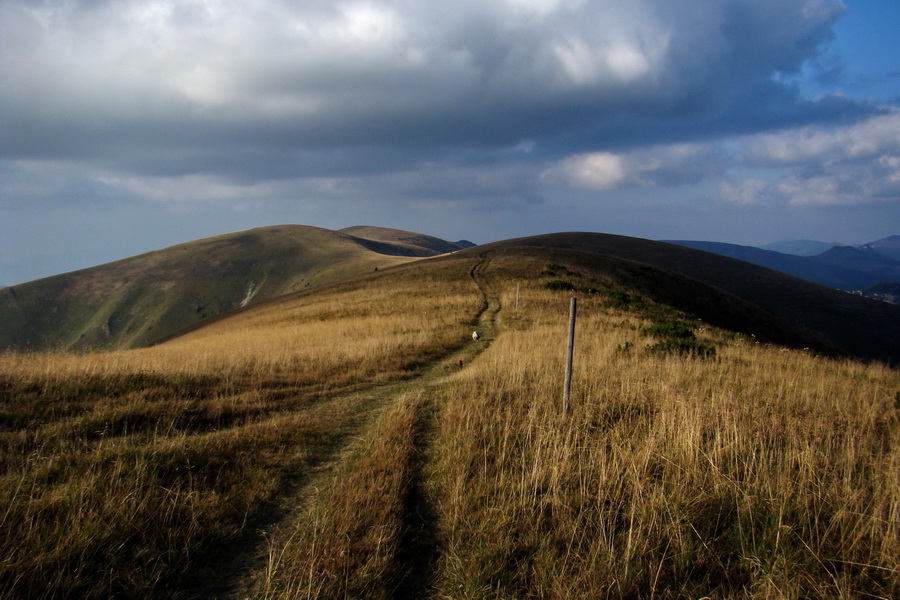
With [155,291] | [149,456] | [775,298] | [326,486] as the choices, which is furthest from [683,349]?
[155,291]

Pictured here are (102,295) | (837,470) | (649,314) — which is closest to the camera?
(837,470)

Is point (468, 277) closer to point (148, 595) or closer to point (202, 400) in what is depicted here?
point (202, 400)

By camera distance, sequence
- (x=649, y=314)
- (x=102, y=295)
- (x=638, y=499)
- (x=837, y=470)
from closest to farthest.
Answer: (x=638, y=499)
(x=837, y=470)
(x=649, y=314)
(x=102, y=295)

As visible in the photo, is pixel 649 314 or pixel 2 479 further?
pixel 649 314

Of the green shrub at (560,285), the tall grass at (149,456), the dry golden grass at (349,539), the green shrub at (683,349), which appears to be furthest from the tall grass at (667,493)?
the green shrub at (560,285)

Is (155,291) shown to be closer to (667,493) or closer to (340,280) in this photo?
(340,280)

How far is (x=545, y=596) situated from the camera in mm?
3830

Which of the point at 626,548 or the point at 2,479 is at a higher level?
the point at 2,479

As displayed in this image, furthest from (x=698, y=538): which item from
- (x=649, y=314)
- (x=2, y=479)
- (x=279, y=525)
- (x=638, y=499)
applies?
(x=649, y=314)

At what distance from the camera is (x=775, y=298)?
83188 mm

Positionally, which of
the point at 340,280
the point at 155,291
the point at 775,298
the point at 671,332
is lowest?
the point at 775,298

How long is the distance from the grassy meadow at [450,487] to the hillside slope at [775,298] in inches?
1366

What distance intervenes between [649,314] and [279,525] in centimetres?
2358

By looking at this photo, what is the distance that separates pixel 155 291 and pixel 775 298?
192m
